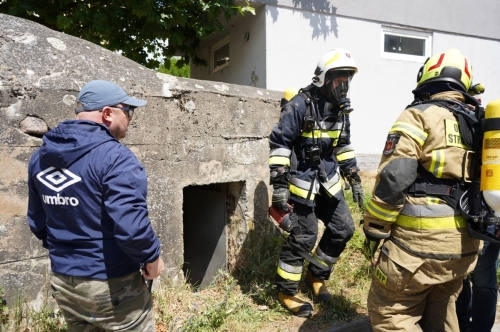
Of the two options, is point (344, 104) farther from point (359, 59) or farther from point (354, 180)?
point (359, 59)

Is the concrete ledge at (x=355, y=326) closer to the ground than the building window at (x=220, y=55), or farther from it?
closer to the ground

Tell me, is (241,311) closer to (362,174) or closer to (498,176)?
(498,176)

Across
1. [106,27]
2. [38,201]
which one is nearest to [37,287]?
[38,201]

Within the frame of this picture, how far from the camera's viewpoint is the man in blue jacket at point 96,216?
6.56ft

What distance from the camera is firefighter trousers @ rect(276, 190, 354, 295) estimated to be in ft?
11.9

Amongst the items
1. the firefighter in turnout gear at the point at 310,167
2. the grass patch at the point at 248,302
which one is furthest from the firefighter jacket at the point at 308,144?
the grass patch at the point at 248,302

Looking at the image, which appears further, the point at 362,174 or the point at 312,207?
the point at 362,174

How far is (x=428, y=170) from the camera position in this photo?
2439mm

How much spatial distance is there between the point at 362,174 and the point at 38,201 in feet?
17.7

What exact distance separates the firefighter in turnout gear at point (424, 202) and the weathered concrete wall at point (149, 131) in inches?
72.8

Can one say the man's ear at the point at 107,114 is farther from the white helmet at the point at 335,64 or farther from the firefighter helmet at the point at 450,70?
the white helmet at the point at 335,64

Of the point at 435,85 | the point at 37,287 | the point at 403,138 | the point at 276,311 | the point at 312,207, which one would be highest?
the point at 435,85

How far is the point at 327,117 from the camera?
3.69m

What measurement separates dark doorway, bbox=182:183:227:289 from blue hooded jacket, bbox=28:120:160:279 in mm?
2389
